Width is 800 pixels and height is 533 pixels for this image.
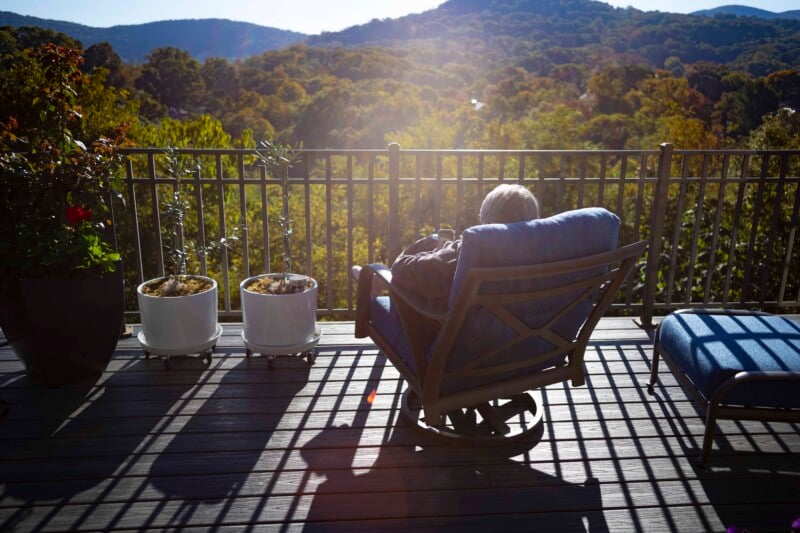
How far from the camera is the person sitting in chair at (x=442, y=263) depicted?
6.75 ft

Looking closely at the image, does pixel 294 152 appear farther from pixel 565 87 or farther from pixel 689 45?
pixel 565 87

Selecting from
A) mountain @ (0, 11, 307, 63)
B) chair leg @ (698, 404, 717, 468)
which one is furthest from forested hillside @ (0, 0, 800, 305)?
chair leg @ (698, 404, 717, 468)

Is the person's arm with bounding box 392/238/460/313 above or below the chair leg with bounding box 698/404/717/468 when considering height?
above

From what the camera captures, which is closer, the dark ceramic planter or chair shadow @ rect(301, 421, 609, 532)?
chair shadow @ rect(301, 421, 609, 532)

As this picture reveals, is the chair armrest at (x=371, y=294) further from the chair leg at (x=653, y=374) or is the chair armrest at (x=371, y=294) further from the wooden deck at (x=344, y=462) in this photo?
the chair leg at (x=653, y=374)

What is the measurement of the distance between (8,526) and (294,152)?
6.65ft

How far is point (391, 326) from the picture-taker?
2447 mm

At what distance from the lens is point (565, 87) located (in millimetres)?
39094

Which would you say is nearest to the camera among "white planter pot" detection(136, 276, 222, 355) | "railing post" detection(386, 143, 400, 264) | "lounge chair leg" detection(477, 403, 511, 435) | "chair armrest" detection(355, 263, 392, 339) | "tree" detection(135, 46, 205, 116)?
"chair armrest" detection(355, 263, 392, 339)

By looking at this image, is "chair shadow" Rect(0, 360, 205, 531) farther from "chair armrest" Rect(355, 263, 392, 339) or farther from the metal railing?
"chair armrest" Rect(355, 263, 392, 339)

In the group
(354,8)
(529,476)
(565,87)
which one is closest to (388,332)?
(529,476)

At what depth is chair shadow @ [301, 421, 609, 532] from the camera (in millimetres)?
2012

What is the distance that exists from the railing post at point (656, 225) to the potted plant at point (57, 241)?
2990 millimetres

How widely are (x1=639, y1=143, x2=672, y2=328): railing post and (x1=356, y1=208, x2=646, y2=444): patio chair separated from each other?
1494 mm
